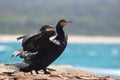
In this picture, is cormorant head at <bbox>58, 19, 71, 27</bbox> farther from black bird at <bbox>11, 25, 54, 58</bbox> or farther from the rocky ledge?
the rocky ledge

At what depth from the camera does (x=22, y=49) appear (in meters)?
13.6

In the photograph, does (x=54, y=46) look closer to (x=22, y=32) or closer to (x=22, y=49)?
(x=22, y=49)

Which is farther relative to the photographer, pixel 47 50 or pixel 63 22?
pixel 47 50

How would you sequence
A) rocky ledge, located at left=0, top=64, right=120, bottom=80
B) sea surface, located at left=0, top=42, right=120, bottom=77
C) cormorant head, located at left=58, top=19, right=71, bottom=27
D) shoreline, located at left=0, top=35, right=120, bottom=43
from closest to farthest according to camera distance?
rocky ledge, located at left=0, top=64, right=120, bottom=80, cormorant head, located at left=58, top=19, right=71, bottom=27, sea surface, located at left=0, top=42, right=120, bottom=77, shoreline, located at left=0, top=35, right=120, bottom=43

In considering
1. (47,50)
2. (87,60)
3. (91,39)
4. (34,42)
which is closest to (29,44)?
(34,42)

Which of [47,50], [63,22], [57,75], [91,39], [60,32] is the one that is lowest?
[57,75]

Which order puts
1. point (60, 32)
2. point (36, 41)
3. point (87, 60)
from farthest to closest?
point (87, 60) < point (60, 32) < point (36, 41)

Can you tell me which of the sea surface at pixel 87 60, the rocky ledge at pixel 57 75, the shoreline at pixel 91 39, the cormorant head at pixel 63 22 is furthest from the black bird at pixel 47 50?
the shoreline at pixel 91 39

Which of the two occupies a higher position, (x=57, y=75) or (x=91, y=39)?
(x=91, y=39)

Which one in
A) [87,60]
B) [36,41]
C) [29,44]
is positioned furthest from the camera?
[87,60]

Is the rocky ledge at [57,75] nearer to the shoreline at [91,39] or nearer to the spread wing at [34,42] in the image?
the spread wing at [34,42]

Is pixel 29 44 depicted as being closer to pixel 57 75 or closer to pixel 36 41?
pixel 36 41

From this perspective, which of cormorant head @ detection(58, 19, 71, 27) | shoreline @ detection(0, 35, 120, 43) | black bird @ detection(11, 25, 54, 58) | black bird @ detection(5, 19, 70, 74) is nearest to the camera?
black bird @ detection(11, 25, 54, 58)

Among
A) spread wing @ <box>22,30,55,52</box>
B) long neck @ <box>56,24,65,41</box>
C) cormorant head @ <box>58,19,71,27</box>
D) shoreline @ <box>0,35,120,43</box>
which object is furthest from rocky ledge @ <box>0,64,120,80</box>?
shoreline @ <box>0,35,120,43</box>
